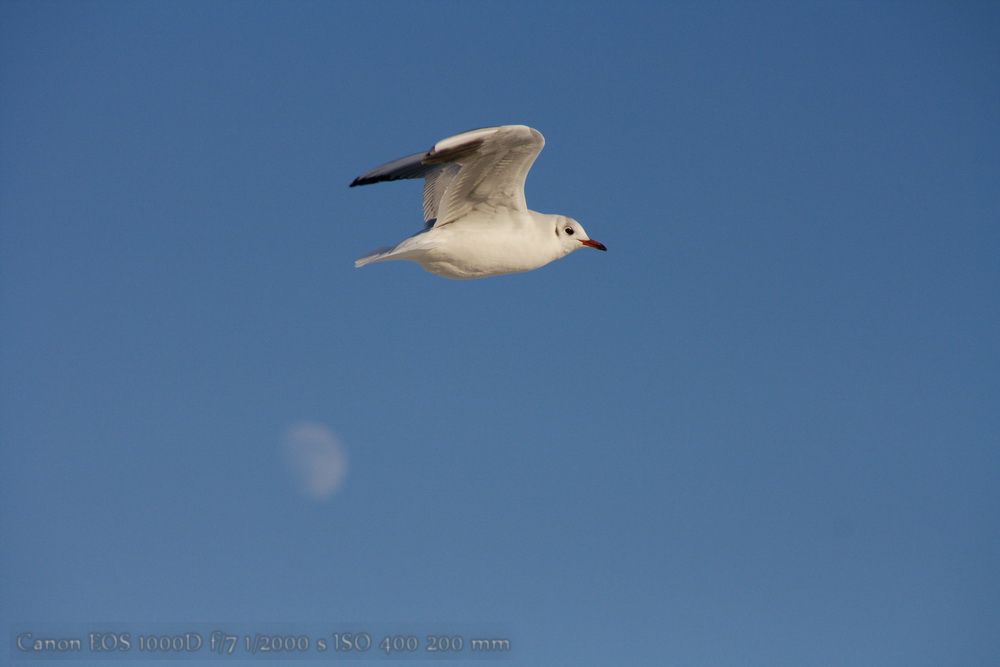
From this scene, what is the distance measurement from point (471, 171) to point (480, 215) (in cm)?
57

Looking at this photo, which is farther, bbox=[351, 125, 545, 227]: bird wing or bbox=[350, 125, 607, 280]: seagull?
bbox=[350, 125, 607, 280]: seagull

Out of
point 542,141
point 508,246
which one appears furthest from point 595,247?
point 542,141

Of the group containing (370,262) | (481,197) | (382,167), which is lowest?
(370,262)

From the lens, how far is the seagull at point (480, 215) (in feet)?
28.2

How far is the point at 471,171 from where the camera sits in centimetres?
883

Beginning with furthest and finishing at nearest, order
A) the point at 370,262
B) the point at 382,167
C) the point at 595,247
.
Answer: the point at 595,247, the point at 382,167, the point at 370,262

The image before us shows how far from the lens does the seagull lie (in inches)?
339

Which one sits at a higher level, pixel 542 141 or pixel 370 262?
pixel 542 141

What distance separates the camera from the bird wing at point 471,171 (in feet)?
27.2

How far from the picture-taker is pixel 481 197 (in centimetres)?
913

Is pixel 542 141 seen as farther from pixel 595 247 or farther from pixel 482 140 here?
pixel 595 247

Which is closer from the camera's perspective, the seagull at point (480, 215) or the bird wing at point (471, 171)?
the bird wing at point (471, 171)

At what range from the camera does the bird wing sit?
828 cm

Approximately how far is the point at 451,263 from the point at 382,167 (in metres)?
1.25
